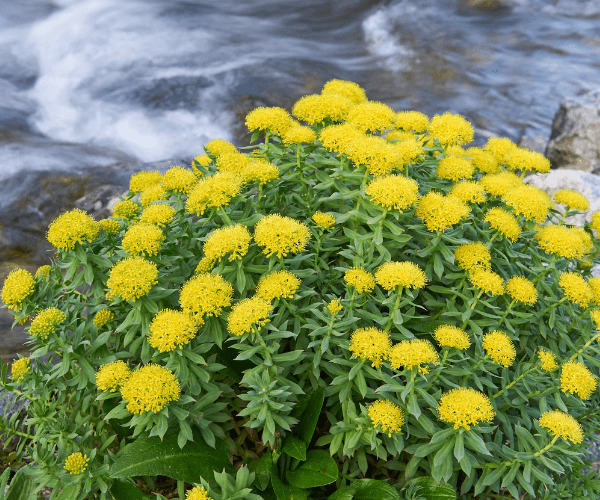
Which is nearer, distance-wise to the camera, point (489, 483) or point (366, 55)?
point (489, 483)

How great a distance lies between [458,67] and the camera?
12.9 metres

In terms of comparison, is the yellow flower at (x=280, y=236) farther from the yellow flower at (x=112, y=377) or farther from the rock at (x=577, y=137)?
the rock at (x=577, y=137)

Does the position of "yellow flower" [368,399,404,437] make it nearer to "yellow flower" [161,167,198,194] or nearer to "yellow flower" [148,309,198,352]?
"yellow flower" [148,309,198,352]

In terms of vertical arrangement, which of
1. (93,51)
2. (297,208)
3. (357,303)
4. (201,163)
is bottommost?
(93,51)

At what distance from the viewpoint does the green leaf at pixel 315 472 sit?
2623mm

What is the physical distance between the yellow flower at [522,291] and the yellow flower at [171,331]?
1.92m

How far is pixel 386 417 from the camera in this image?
2434mm

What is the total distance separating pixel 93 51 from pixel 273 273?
1223 cm

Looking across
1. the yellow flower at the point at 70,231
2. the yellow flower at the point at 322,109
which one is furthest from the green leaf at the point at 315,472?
the yellow flower at the point at 322,109

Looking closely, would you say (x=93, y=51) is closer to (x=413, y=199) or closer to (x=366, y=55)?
(x=366, y=55)

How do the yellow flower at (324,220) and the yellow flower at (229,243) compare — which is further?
the yellow flower at (324,220)

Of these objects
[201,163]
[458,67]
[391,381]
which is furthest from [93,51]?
[391,381]

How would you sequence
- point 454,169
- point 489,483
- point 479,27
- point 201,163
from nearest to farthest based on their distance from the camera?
point 489,483
point 454,169
point 201,163
point 479,27

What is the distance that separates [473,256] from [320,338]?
1079 millimetres
